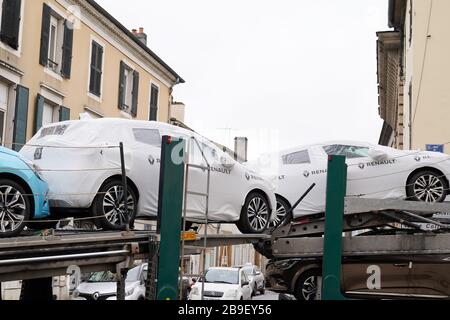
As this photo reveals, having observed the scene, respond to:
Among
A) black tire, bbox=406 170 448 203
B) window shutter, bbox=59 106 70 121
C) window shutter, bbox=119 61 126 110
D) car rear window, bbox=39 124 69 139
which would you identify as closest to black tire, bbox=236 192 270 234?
black tire, bbox=406 170 448 203

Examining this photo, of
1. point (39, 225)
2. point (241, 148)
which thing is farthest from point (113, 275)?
point (241, 148)

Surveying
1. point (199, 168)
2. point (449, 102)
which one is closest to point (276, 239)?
point (199, 168)

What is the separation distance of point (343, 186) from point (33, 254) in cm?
326

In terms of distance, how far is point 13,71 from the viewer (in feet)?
58.9

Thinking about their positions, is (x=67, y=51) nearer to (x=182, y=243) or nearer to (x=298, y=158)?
(x=298, y=158)

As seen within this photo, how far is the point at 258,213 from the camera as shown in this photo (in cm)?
966

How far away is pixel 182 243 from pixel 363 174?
448 centimetres

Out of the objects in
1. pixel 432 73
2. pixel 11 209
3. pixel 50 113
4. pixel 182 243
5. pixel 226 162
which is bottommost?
pixel 182 243

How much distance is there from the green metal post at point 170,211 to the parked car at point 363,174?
3778mm

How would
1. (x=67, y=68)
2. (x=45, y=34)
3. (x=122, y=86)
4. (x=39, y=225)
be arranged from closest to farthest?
(x=39, y=225) < (x=45, y=34) < (x=67, y=68) < (x=122, y=86)

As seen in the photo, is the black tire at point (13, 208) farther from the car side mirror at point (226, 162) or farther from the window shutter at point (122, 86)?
the window shutter at point (122, 86)

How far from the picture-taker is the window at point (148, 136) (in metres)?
8.86
